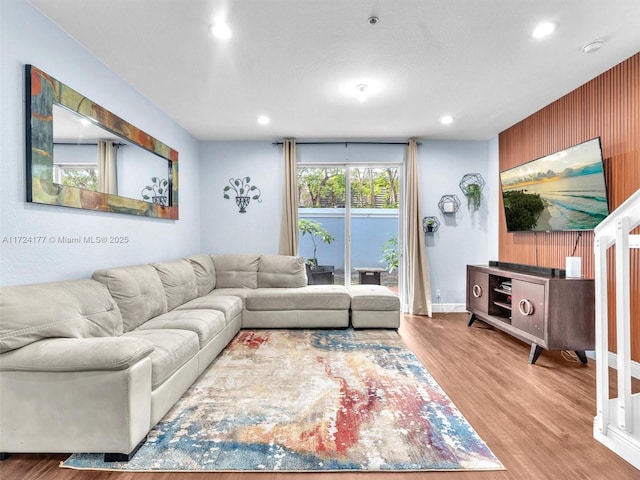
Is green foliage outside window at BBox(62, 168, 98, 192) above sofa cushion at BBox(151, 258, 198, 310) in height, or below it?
above

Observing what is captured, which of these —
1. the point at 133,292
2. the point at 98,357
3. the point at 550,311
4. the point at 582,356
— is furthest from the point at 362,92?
the point at 582,356

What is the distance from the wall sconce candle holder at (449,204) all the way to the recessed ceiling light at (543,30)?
272cm

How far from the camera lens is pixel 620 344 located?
5.70ft

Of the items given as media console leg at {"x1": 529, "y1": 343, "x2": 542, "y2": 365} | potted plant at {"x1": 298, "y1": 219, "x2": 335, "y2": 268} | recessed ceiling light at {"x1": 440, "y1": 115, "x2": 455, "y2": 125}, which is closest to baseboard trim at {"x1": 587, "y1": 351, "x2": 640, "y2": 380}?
media console leg at {"x1": 529, "y1": 343, "x2": 542, "y2": 365}

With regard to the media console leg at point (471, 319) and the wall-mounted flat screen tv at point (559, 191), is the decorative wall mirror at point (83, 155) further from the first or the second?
the wall-mounted flat screen tv at point (559, 191)

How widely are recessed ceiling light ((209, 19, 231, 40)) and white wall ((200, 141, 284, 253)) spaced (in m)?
2.60

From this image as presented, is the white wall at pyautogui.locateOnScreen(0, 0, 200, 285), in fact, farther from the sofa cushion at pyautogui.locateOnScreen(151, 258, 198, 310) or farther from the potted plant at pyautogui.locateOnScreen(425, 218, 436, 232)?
the potted plant at pyautogui.locateOnScreen(425, 218, 436, 232)

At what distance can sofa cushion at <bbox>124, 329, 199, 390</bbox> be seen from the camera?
73.5 inches

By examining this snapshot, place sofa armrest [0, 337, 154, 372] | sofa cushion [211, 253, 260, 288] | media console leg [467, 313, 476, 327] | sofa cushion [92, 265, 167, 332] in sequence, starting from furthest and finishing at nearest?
1. sofa cushion [211, 253, 260, 288]
2. media console leg [467, 313, 476, 327]
3. sofa cushion [92, 265, 167, 332]
4. sofa armrest [0, 337, 154, 372]

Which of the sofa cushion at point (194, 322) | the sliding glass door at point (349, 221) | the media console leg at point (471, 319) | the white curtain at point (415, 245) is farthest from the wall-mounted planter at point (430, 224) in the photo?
the sofa cushion at point (194, 322)

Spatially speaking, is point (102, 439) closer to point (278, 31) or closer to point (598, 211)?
point (278, 31)

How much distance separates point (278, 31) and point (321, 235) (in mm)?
3115

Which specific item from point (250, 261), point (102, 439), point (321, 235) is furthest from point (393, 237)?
point (102, 439)

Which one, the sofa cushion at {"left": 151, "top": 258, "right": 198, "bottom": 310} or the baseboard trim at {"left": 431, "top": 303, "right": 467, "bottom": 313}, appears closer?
the sofa cushion at {"left": 151, "top": 258, "right": 198, "bottom": 310}
